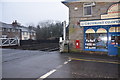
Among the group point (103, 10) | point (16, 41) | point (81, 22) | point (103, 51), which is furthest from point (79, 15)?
point (16, 41)

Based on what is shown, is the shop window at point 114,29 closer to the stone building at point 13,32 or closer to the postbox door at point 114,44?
the postbox door at point 114,44

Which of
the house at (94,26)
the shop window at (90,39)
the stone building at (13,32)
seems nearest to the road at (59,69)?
the house at (94,26)

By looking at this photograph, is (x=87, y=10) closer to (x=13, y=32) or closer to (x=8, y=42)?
(x=8, y=42)

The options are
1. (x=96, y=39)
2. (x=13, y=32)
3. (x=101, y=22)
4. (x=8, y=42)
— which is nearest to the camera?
(x=101, y=22)

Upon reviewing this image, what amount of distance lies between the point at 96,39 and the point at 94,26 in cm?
131

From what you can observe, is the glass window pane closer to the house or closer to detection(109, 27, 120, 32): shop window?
the house

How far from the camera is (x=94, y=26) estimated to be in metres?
11.4

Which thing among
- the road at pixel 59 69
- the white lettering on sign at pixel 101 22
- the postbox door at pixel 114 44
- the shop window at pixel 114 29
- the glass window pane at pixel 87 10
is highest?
the glass window pane at pixel 87 10

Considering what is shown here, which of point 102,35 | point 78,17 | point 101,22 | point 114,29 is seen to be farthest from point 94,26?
point 78,17

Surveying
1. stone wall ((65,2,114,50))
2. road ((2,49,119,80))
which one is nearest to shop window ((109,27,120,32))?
stone wall ((65,2,114,50))

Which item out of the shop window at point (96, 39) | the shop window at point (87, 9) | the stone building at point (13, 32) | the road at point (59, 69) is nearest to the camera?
the road at point (59, 69)

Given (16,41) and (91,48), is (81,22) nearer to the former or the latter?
(91,48)

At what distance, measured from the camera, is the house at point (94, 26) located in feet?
34.3

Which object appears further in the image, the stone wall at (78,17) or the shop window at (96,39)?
the stone wall at (78,17)
